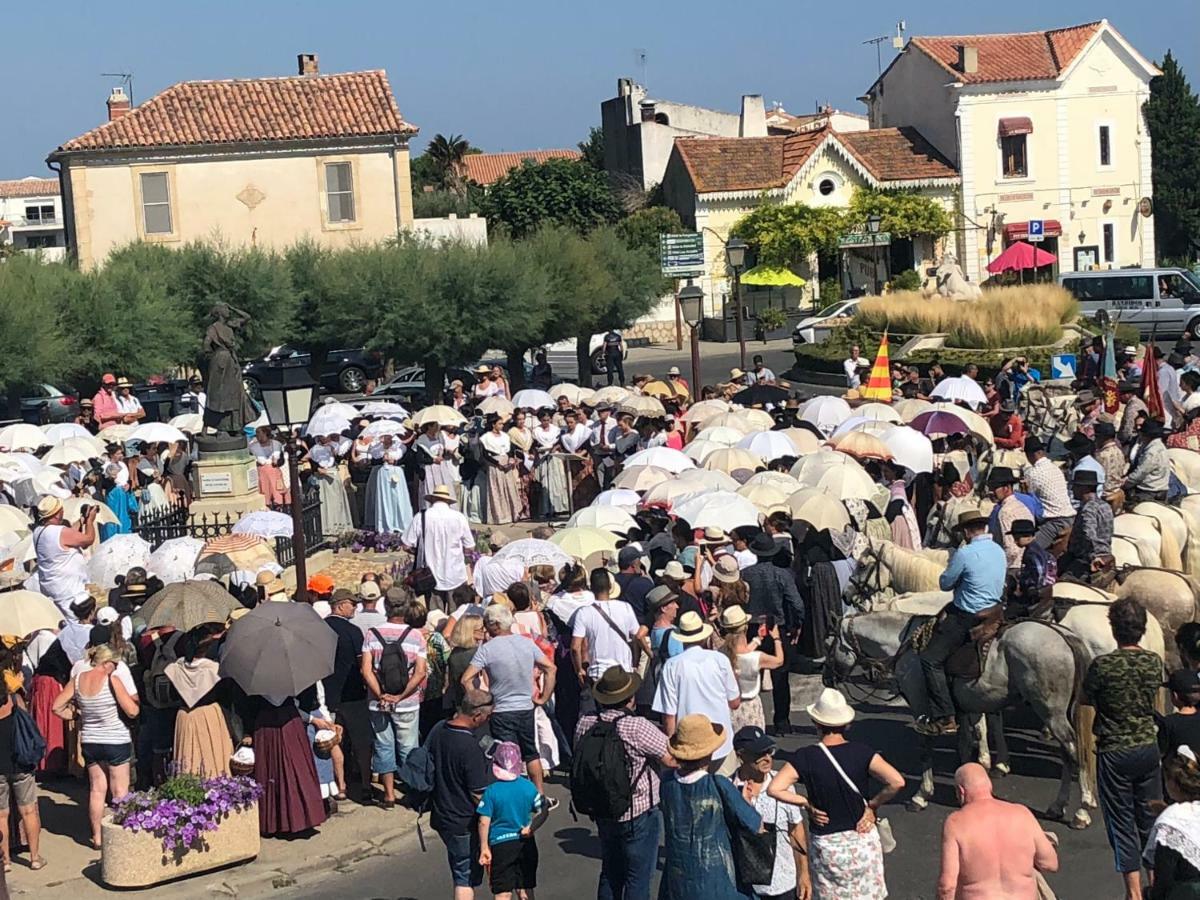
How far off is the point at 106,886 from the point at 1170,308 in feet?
118

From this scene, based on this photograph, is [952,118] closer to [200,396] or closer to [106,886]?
[200,396]

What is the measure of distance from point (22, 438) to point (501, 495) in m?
6.66

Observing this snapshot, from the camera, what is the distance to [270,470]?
821 inches

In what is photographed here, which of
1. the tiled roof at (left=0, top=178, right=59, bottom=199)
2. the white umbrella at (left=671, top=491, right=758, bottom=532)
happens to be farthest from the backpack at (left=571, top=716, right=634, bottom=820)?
the tiled roof at (left=0, top=178, right=59, bottom=199)

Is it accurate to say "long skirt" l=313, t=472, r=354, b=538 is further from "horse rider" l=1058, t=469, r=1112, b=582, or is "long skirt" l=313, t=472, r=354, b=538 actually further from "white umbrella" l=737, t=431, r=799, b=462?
"horse rider" l=1058, t=469, r=1112, b=582

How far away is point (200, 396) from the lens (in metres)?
30.8

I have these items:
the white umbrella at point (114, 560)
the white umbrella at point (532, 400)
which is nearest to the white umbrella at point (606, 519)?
the white umbrella at point (114, 560)

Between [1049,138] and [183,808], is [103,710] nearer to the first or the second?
[183,808]

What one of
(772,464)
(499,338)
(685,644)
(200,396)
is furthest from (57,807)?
(499,338)

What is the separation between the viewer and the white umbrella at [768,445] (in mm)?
18953

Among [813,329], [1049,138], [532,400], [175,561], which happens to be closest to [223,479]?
[175,561]

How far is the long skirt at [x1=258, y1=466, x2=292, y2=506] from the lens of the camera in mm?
20781

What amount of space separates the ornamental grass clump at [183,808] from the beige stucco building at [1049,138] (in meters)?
51.4

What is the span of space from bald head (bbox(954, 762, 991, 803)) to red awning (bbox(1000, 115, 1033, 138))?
54626mm
